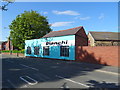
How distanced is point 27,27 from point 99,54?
26.9 metres

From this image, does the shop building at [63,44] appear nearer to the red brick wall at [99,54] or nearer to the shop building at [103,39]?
the red brick wall at [99,54]

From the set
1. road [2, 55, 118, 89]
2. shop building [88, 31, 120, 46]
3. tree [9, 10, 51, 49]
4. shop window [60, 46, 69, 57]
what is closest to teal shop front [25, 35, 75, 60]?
shop window [60, 46, 69, 57]

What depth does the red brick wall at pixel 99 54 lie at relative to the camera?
52.1 ft

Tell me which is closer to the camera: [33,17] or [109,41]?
[109,41]

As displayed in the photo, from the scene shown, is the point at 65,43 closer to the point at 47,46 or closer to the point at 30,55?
the point at 47,46

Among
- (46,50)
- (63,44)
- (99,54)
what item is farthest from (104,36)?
(99,54)

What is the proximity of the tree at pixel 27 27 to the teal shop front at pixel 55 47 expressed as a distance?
7.27 meters

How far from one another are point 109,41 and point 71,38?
22.6 m

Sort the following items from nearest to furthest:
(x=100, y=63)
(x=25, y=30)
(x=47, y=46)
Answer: (x=100, y=63) < (x=47, y=46) < (x=25, y=30)

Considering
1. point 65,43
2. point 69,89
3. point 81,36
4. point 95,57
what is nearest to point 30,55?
point 65,43

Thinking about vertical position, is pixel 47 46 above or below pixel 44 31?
below

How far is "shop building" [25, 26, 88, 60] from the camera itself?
2200cm

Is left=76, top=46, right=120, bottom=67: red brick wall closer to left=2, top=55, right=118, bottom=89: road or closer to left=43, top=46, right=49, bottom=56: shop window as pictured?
left=2, top=55, right=118, bottom=89: road

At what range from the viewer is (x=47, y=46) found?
27.7 m
